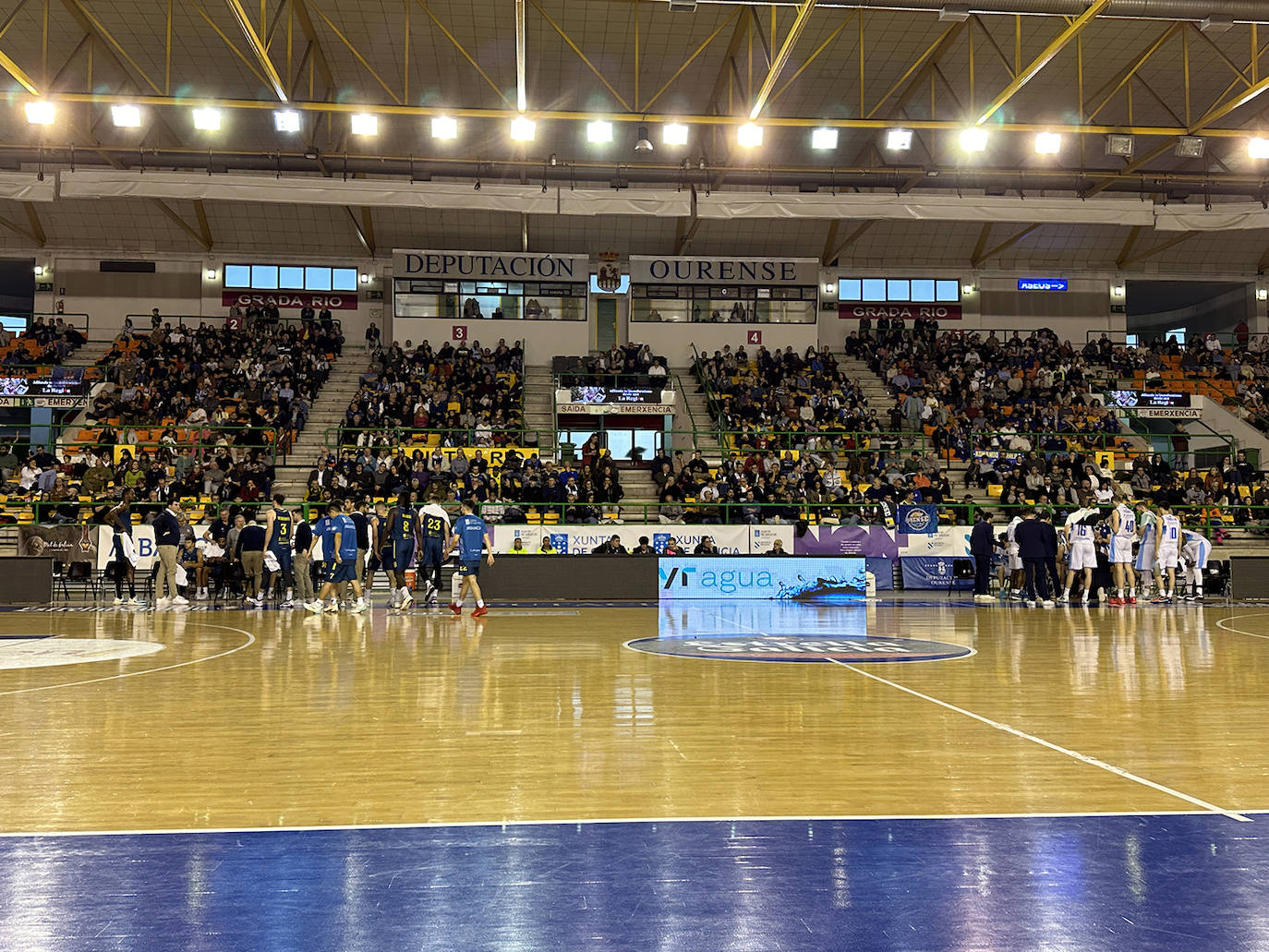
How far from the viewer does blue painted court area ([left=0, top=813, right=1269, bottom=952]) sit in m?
3.29

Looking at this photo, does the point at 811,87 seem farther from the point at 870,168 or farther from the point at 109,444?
the point at 109,444

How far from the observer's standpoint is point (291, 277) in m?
37.9

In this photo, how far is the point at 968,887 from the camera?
375 cm

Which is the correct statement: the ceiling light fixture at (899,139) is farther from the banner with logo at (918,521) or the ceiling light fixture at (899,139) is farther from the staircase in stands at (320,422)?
the staircase in stands at (320,422)

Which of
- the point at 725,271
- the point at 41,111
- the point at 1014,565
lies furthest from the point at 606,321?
the point at 41,111

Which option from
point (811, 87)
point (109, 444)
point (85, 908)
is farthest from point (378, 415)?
point (85, 908)

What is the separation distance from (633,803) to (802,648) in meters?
7.15

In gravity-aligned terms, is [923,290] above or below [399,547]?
above

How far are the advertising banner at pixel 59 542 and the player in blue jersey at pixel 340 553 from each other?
6698 millimetres

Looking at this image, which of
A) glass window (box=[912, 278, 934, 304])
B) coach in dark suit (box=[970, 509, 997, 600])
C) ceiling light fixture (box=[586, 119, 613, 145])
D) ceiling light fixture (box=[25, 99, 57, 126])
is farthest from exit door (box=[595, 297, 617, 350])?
ceiling light fixture (box=[25, 99, 57, 126])

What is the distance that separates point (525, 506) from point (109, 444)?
36.3 ft

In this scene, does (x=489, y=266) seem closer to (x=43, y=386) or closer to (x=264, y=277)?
(x=264, y=277)

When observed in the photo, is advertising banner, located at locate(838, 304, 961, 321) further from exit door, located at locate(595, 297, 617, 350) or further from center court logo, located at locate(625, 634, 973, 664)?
center court logo, located at locate(625, 634, 973, 664)

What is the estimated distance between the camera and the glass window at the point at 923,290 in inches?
1577
